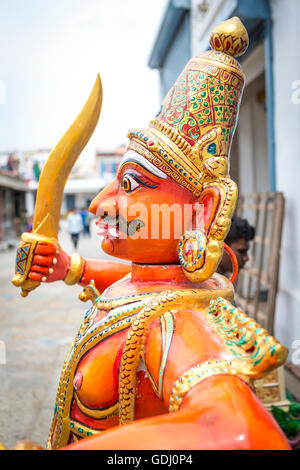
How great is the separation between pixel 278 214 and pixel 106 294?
76.2 inches

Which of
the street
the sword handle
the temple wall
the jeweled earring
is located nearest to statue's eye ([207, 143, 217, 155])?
the jeweled earring

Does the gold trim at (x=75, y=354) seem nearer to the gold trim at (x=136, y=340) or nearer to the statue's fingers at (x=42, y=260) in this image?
the gold trim at (x=136, y=340)

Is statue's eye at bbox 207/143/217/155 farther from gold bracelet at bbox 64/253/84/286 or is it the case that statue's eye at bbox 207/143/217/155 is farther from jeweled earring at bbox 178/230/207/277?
gold bracelet at bbox 64/253/84/286

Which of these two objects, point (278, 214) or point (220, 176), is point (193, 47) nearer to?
point (278, 214)

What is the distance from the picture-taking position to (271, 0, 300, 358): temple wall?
2.53 metres

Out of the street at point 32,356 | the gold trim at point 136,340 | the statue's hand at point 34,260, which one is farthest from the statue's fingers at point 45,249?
the street at point 32,356

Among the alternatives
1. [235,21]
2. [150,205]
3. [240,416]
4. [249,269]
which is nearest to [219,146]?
[150,205]

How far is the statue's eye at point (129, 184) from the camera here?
1030 mm

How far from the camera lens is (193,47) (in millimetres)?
4312

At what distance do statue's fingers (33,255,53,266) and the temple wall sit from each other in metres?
1.93

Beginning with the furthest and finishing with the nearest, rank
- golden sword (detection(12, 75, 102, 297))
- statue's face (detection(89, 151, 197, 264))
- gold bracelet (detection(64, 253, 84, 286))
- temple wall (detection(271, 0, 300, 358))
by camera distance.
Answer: temple wall (detection(271, 0, 300, 358))
gold bracelet (detection(64, 253, 84, 286))
golden sword (detection(12, 75, 102, 297))
statue's face (detection(89, 151, 197, 264))

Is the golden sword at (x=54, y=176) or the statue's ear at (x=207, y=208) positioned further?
the golden sword at (x=54, y=176)

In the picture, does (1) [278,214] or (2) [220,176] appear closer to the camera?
(2) [220,176]

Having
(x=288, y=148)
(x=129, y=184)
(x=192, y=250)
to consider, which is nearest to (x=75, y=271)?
(x=129, y=184)
